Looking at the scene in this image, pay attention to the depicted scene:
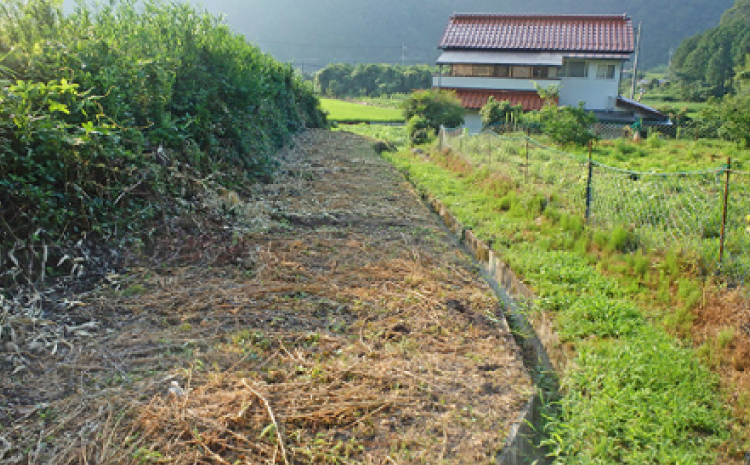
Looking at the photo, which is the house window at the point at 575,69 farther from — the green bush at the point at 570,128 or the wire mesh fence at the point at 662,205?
the wire mesh fence at the point at 662,205

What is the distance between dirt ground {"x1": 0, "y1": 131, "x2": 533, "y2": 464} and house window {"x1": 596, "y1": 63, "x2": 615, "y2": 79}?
2664 centimetres

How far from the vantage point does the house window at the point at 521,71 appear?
28078mm

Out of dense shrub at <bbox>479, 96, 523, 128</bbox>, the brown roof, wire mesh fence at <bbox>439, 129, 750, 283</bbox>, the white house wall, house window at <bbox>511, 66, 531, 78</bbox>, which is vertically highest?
the brown roof

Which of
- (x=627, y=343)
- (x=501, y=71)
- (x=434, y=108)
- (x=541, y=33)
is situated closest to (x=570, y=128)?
(x=434, y=108)

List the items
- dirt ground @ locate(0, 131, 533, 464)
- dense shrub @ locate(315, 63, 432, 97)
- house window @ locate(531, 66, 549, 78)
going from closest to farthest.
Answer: dirt ground @ locate(0, 131, 533, 464) → house window @ locate(531, 66, 549, 78) → dense shrub @ locate(315, 63, 432, 97)

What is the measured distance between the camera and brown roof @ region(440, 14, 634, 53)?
28234 millimetres

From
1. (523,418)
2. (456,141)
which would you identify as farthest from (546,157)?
(523,418)

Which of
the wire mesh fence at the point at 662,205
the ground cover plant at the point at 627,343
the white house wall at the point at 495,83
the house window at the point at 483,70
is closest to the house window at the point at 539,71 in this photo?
the white house wall at the point at 495,83

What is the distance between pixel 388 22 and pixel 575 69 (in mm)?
112871

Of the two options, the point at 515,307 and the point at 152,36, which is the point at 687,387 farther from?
the point at 152,36

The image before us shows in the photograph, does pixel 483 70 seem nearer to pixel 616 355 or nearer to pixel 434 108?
pixel 434 108

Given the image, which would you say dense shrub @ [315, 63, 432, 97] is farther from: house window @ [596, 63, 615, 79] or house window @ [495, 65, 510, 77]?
house window @ [596, 63, 615, 79]

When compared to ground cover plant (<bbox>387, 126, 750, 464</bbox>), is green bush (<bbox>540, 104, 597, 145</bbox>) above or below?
above

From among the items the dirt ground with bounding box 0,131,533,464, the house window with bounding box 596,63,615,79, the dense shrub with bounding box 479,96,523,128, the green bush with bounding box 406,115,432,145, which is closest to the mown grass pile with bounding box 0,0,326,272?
the dirt ground with bounding box 0,131,533,464
